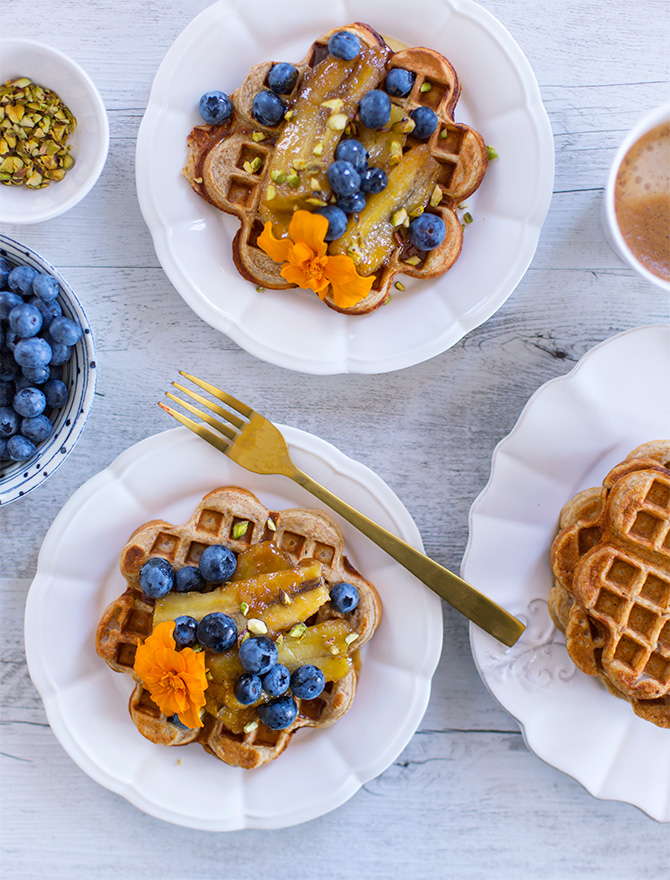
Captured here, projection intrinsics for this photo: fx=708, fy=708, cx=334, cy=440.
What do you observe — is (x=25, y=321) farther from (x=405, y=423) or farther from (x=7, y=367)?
(x=405, y=423)

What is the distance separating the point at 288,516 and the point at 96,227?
110 cm

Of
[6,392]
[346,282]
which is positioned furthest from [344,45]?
[6,392]

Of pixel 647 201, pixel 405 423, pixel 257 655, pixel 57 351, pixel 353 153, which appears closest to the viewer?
pixel 257 655

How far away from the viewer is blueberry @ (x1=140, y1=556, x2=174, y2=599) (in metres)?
1.90

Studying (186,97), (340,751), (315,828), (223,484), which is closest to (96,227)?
(186,97)

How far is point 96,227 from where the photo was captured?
7.33ft

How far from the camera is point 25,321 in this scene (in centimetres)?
189

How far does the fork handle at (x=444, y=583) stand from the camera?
1994 mm

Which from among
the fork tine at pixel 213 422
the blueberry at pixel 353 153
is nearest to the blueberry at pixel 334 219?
the blueberry at pixel 353 153

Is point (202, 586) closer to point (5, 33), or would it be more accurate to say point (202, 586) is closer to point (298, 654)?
point (298, 654)

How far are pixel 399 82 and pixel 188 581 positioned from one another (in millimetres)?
1475

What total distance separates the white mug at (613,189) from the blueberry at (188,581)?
150 centimetres

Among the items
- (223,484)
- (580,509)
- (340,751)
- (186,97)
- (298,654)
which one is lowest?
(340,751)

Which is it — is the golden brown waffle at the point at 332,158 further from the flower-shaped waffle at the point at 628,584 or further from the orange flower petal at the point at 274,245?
the flower-shaped waffle at the point at 628,584
